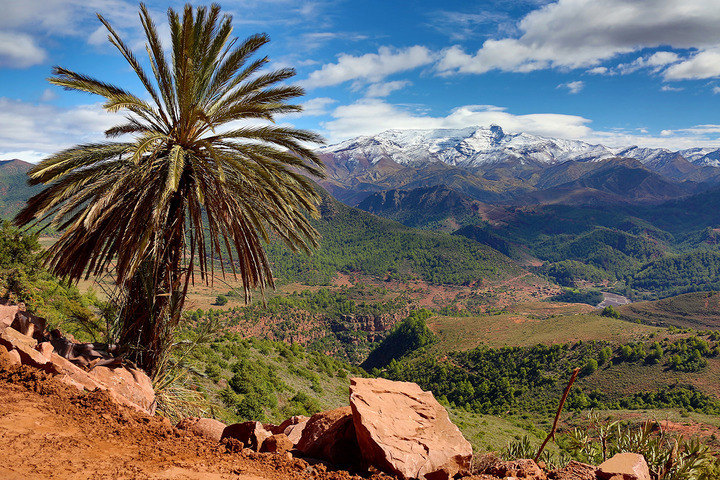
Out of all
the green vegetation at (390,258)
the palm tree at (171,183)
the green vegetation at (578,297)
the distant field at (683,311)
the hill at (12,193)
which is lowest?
the green vegetation at (578,297)

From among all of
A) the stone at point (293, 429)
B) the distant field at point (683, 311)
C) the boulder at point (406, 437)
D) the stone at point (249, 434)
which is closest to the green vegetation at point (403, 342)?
the distant field at point (683, 311)

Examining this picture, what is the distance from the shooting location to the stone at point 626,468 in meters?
5.30

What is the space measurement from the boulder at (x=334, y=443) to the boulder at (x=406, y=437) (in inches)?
17.2

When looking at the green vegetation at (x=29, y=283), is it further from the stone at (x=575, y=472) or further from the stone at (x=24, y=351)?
the stone at (x=575, y=472)

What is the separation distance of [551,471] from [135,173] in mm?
8749

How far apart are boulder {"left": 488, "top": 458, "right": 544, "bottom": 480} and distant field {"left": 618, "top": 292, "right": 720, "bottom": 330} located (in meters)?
115

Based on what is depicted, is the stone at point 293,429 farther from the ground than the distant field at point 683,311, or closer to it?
farther from the ground

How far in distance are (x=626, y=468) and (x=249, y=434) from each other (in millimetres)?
5432

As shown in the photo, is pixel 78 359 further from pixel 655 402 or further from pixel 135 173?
pixel 655 402

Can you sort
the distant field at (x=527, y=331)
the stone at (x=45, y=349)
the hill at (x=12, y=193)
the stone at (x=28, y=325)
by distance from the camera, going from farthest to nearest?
the hill at (x=12, y=193) < the distant field at (x=527, y=331) < the stone at (x=28, y=325) < the stone at (x=45, y=349)

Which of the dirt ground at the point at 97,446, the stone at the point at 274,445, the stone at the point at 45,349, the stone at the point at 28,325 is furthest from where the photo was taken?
the stone at the point at 28,325

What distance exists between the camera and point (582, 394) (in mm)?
49094

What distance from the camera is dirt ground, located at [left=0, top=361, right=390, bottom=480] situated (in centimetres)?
405

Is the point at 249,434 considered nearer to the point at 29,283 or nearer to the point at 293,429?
the point at 293,429
